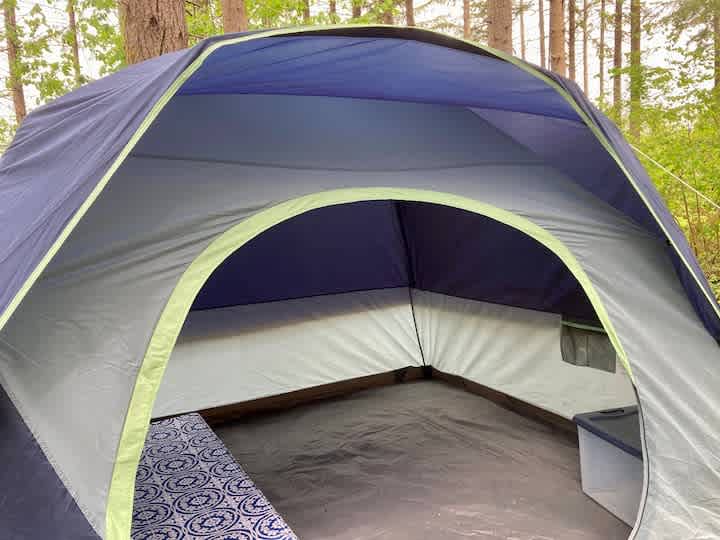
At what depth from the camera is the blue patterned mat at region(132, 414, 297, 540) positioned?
1.99 meters

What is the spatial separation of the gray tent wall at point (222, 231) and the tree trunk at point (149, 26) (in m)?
1.30

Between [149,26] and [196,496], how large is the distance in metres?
2.45

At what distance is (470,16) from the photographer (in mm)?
11367

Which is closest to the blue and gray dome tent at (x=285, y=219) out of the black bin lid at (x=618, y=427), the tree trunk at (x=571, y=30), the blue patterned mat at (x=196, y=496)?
the black bin lid at (x=618, y=427)

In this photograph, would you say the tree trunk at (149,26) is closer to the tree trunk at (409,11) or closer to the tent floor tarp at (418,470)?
the tent floor tarp at (418,470)

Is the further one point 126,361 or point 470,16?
point 470,16

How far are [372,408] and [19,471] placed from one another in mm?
2294

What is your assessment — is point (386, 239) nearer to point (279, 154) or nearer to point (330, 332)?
point (330, 332)

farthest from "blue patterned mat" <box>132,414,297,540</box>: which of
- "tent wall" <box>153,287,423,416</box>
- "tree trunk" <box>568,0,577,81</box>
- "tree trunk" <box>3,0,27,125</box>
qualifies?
"tree trunk" <box>568,0,577,81</box>

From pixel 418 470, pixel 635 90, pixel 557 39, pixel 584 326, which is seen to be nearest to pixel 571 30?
pixel 557 39

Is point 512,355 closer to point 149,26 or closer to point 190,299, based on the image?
point 190,299

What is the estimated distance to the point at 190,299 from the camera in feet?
5.39

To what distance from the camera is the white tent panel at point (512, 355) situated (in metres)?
2.86

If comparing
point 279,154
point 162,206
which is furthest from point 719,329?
point 162,206
